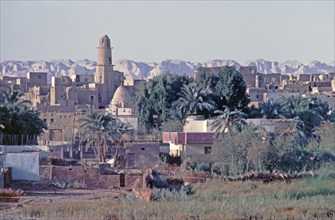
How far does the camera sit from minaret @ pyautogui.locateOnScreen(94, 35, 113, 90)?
247 ft

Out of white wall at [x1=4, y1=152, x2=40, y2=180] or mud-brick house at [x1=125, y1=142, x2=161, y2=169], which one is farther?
mud-brick house at [x1=125, y1=142, x2=161, y2=169]

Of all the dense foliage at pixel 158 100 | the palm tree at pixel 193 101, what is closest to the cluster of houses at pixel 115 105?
the dense foliage at pixel 158 100

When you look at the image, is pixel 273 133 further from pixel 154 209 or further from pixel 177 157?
pixel 154 209

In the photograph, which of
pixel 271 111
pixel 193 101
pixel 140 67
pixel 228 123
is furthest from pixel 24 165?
pixel 140 67

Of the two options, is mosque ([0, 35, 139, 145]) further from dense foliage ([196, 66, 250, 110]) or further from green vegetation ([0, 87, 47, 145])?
dense foliage ([196, 66, 250, 110])

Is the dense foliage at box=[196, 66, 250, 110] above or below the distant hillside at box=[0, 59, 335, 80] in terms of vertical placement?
below

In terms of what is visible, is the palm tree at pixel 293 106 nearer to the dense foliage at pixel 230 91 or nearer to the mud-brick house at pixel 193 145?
the dense foliage at pixel 230 91

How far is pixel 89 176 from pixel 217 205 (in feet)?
24.0

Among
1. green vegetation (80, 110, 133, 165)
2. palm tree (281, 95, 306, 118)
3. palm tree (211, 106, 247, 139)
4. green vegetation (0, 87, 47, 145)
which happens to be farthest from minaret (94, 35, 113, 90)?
palm tree (211, 106, 247, 139)

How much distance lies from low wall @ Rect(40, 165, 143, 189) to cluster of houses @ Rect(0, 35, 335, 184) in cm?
531

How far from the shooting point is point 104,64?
254 feet

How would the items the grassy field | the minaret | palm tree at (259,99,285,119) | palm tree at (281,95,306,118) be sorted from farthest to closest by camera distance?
the minaret
palm tree at (281,95,306,118)
palm tree at (259,99,285,119)
the grassy field

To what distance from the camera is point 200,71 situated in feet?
167

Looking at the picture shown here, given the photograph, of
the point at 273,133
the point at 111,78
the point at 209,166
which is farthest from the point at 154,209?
the point at 111,78
